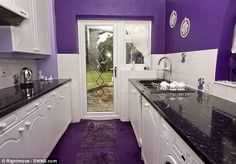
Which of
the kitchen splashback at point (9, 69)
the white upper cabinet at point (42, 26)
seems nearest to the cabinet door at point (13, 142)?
the kitchen splashback at point (9, 69)

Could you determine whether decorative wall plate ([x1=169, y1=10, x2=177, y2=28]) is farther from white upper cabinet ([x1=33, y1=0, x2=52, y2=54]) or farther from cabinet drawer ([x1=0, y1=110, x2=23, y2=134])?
cabinet drawer ([x1=0, y1=110, x2=23, y2=134])

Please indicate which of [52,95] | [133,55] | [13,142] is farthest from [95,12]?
[13,142]

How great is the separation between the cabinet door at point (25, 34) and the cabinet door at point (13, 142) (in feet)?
2.91

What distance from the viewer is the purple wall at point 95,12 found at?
3.01 m

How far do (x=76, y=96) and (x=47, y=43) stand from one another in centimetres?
107

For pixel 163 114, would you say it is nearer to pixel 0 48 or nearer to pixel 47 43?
pixel 0 48

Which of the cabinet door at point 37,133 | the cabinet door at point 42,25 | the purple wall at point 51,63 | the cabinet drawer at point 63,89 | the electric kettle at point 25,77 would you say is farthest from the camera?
the purple wall at point 51,63

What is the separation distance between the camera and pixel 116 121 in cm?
334

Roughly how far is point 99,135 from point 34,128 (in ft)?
4.11

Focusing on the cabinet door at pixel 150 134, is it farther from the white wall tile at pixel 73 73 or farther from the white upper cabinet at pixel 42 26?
the white wall tile at pixel 73 73

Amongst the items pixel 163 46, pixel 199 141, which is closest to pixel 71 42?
pixel 163 46

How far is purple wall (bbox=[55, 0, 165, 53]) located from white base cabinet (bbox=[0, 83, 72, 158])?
0.94 m

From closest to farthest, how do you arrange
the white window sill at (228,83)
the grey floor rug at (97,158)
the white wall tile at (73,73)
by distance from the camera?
the white window sill at (228,83) < the grey floor rug at (97,158) < the white wall tile at (73,73)

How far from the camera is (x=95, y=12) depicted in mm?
3039
